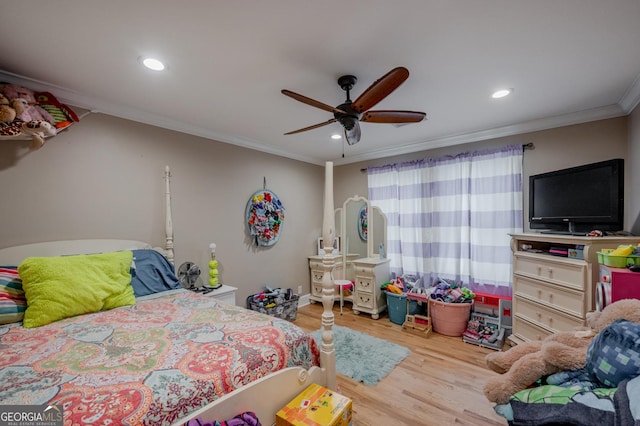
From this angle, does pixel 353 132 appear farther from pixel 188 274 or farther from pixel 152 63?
pixel 188 274

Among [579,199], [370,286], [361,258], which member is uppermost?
[579,199]

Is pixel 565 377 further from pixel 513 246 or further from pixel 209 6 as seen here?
pixel 209 6

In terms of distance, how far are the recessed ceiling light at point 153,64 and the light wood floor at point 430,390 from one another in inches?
108

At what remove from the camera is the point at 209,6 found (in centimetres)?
130

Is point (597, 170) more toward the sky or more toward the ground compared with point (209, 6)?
more toward the ground

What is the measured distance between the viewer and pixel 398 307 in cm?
336

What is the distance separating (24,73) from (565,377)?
3.65 metres

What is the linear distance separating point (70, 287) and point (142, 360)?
102 centimetres

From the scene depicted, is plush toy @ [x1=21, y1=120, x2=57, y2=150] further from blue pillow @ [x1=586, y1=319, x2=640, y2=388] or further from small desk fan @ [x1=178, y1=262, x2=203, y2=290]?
blue pillow @ [x1=586, y1=319, x2=640, y2=388]

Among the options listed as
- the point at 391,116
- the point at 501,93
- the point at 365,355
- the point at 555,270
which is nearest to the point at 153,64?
the point at 391,116

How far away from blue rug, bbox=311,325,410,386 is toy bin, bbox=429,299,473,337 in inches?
25.7

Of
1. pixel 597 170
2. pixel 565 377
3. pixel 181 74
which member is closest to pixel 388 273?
pixel 597 170

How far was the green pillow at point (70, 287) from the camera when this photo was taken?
5.20ft

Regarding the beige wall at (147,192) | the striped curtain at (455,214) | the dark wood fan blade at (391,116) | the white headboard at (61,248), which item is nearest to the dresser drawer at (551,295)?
the striped curtain at (455,214)
